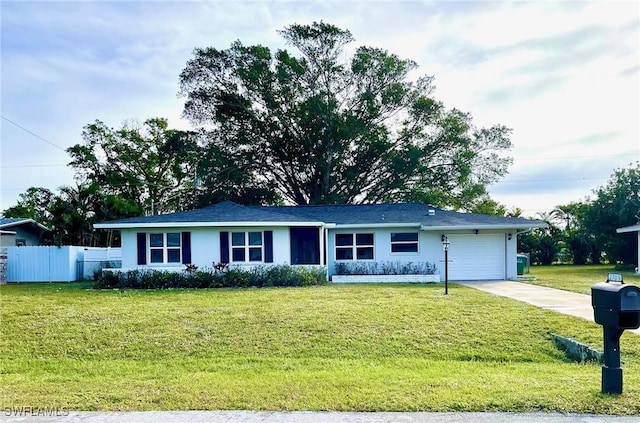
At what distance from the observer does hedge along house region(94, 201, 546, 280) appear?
758 inches

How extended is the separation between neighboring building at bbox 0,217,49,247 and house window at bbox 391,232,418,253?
1853 cm

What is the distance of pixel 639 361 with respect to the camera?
24.0 ft

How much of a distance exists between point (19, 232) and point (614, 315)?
99.0ft

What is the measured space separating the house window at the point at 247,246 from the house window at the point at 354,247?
375 centimetres

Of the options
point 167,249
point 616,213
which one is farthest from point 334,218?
point 616,213

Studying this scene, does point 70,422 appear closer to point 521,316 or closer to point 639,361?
point 639,361

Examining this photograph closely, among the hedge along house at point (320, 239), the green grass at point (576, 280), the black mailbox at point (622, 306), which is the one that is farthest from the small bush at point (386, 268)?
the black mailbox at point (622, 306)

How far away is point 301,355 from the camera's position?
320 inches

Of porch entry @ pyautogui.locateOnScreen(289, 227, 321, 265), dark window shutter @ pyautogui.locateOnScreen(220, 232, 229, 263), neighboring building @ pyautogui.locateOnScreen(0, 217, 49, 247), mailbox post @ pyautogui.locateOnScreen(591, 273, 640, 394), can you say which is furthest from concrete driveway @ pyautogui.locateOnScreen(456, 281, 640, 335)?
neighboring building @ pyautogui.locateOnScreen(0, 217, 49, 247)

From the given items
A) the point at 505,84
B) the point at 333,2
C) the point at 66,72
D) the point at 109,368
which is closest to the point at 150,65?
the point at 66,72

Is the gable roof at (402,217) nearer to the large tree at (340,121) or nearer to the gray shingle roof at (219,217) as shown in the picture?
the gray shingle roof at (219,217)

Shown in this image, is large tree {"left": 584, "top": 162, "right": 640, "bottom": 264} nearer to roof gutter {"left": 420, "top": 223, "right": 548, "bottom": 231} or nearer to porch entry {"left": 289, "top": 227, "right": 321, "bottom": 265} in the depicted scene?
roof gutter {"left": 420, "top": 223, "right": 548, "bottom": 231}

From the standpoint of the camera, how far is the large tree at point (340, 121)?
32.2m

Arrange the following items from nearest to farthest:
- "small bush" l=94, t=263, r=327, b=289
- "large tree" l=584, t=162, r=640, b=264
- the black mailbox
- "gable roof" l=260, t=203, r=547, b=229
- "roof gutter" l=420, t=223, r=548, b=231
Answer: the black mailbox
"small bush" l=94, t=263, r=327, b=289
"roof gutter" l=420, t=223, r=548, b=231
"gable roof" l=260, t=203, r=547, b=229
"large tree" l=584, t=162, r=640, b=264
